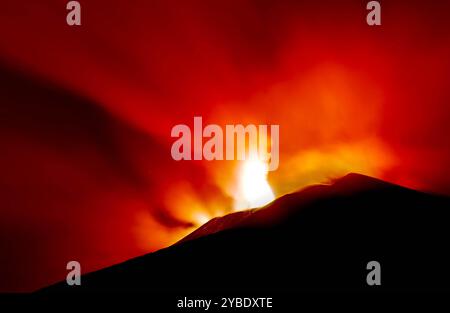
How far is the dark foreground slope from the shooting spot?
1048cm

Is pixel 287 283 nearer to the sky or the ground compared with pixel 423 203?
nearer to the ground

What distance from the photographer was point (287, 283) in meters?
10.5

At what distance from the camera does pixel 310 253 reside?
1152 cm

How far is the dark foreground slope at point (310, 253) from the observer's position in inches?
413
